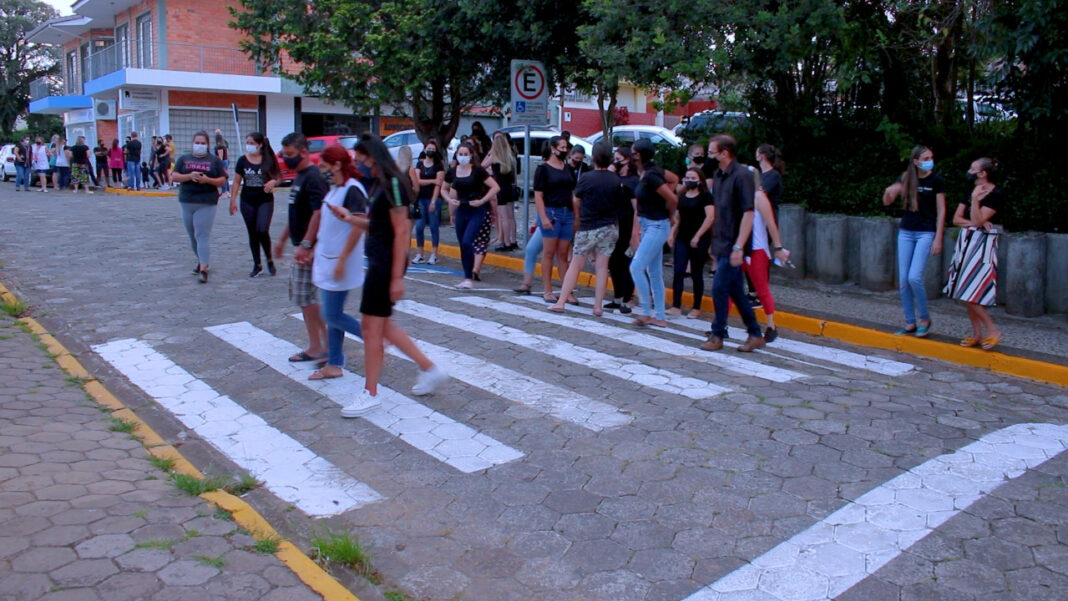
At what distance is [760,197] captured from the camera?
839 centimetres

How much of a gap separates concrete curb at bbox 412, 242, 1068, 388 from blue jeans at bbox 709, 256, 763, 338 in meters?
1.36

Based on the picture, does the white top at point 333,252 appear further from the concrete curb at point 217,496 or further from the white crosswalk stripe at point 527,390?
the concrete curb at point 217,496

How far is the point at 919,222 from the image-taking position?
8320mm

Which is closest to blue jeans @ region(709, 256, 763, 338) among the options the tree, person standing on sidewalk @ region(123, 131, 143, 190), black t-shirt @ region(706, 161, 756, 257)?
black t-shirt @ region(706, 161, 756, 257)

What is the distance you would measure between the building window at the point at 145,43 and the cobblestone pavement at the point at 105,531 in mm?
31601

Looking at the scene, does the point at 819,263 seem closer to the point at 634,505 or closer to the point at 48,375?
the point at 634,505

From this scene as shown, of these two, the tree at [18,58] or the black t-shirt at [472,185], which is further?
the tree at [18,58]

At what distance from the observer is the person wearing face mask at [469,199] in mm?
10812

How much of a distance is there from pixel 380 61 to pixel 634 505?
13.3 metres

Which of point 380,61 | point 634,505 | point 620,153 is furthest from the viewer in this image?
point 380,61

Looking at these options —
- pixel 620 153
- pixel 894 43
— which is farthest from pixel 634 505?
pixel 894 43

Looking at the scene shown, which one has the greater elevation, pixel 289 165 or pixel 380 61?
pixel 380 61

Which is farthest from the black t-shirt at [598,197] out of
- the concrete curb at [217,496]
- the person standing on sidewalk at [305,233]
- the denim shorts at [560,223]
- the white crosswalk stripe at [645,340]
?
the concrete curb at [217,496]

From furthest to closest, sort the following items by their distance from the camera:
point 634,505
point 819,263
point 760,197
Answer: point 819,263
point 760,197
point 634,505
